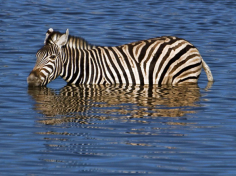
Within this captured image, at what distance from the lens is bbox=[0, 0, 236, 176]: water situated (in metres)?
10.9

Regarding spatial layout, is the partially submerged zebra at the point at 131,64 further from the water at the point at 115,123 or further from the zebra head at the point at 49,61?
the water at the point at 115,123

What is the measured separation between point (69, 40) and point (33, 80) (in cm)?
144

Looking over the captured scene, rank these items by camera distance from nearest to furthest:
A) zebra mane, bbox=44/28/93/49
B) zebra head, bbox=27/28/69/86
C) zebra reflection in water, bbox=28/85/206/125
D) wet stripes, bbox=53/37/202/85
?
zebra reflection in water, bbox=28/85/206/125, zebra head, bbox=27/28/69/86, zebra mane, bbox=44/28/93/49, wet stripes, bbox=53/37/202/85

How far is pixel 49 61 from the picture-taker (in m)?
17.0

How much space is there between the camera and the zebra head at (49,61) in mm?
16891

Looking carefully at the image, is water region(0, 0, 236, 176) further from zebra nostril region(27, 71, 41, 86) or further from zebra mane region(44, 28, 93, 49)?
zebra mane region(44, 28, 93, 49)

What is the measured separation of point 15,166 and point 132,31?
58.0ft

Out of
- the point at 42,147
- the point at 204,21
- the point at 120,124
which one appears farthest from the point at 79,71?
the point at 204,21

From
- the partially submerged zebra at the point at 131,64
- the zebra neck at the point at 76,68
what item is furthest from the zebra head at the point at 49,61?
the zebra neck at the point at 76,68

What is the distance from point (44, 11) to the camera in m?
33.9

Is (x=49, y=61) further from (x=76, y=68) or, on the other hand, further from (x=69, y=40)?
(x=69, y=40)

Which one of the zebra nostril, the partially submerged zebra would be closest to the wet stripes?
the partially submerged zebra

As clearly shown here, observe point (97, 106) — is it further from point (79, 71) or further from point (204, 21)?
point (204, 21)

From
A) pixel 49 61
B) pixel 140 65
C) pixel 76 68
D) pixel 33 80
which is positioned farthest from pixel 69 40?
pixel 140 65
